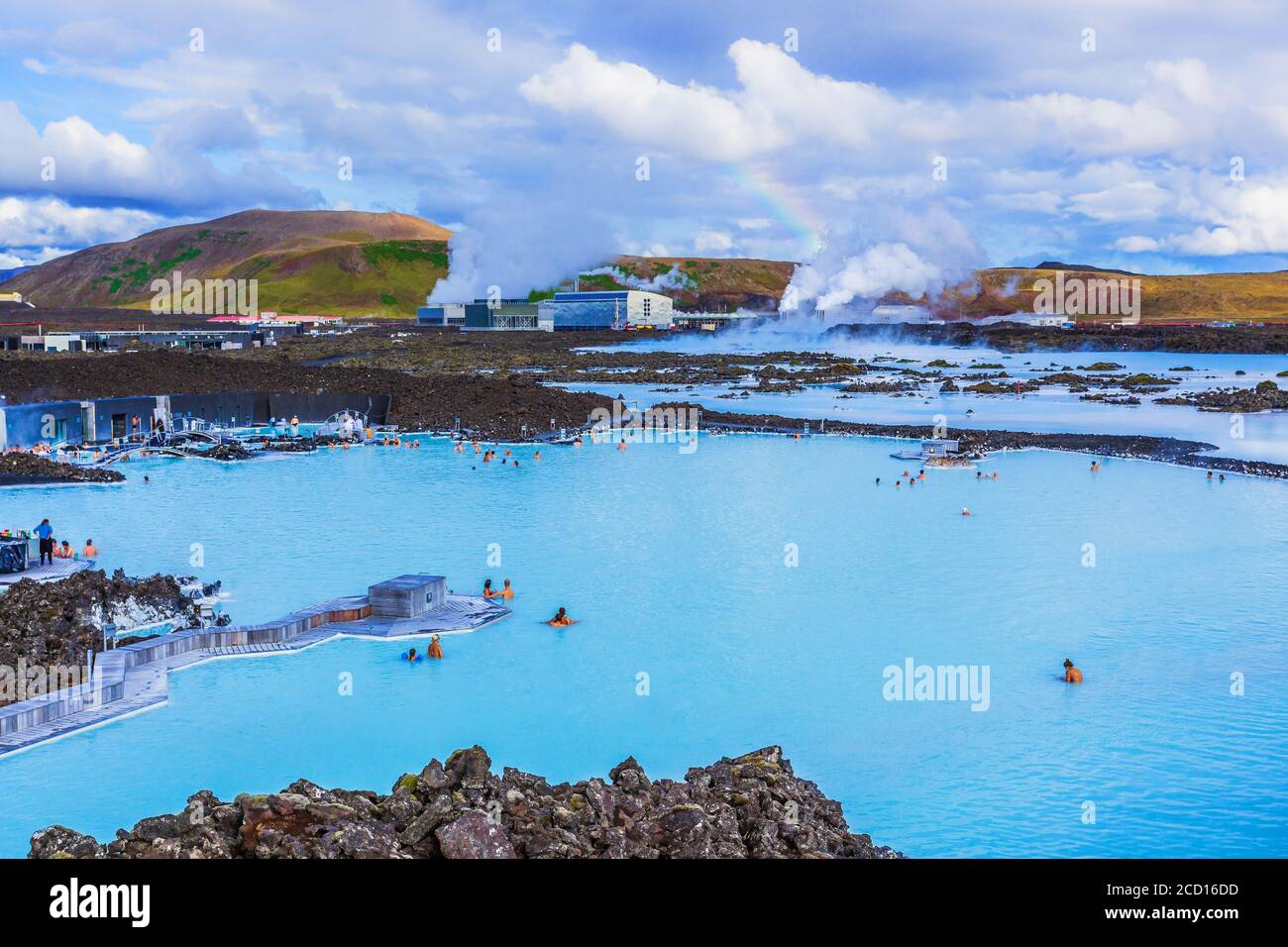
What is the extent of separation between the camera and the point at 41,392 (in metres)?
39.5

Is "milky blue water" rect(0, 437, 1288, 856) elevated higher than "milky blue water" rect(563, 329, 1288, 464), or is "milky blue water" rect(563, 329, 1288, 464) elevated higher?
"milky blue water" rect(563, 329, 1288, 464)

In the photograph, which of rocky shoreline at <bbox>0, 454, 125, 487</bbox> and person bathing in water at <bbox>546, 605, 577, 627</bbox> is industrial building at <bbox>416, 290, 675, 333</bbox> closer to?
rocky shoreline at <bbox>0, 454, 125, 487</bbox>

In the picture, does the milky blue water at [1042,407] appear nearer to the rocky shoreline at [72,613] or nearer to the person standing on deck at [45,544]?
the rocky shoreline at [72,613]

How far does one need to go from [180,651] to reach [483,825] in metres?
8.81

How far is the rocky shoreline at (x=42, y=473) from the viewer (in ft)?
90.9

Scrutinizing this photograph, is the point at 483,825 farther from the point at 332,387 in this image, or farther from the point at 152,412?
the point at 332,387

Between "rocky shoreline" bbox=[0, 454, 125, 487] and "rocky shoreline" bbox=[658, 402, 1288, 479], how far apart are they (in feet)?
71.4

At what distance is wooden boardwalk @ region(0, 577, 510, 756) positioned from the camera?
37.3 feet

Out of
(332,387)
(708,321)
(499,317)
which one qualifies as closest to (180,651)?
(332,387)

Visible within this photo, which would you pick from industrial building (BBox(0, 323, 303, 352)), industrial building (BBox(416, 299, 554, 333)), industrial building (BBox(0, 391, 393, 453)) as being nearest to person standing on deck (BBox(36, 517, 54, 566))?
industrial building (BBox(0, 391, 393, 453))

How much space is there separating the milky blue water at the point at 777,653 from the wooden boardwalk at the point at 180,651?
10.5 inches

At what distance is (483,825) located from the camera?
6949 mm

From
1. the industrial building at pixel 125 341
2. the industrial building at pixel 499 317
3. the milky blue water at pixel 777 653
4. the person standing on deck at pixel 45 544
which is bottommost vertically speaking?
the milky blue water at pixel 777 653

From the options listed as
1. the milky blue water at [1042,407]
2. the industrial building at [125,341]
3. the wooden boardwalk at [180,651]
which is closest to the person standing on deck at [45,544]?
the wooden boardwalk at [180,651]
